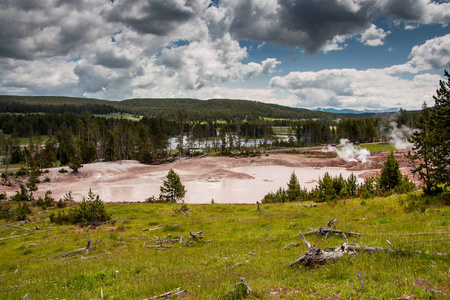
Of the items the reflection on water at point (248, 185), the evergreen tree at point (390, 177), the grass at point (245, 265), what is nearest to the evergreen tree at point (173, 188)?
the reflection on water at point (248, 185)

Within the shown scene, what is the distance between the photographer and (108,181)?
233 feet

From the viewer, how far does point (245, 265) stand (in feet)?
36.4

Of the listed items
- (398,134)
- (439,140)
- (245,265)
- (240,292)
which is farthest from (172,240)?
→ (398,134)

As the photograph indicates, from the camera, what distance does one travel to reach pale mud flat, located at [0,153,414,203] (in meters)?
56.2

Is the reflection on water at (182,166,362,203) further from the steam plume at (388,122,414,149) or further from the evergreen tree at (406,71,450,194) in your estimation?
the steam plume at (388,122,414,149)

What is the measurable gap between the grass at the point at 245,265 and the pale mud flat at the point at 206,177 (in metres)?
30.3

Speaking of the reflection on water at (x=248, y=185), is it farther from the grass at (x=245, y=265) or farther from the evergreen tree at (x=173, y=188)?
the grass at (x=245, y=265)

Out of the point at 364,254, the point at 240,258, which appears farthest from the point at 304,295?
the point at 240,258

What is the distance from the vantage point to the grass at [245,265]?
24.1 feet

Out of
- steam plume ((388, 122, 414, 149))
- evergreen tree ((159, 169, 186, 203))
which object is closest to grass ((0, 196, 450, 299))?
evergreen tree ((159, 169, 186, 203))

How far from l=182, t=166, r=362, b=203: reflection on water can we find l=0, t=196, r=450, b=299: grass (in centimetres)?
2907

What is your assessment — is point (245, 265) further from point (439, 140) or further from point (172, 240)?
point (439, 140)

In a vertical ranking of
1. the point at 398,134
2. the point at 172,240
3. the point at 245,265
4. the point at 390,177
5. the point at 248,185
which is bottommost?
the point at 248,185

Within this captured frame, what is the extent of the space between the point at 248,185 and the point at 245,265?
53673mm
